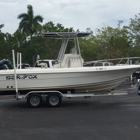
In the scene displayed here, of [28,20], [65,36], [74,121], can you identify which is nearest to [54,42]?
[28,20]

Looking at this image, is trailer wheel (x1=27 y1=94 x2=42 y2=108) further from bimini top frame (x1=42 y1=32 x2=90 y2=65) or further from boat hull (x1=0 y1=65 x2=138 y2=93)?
bimini top frame (x1=42 y1=32 x2=90 y2=65)

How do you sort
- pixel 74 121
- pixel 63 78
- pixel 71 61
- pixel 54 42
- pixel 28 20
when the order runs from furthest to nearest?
pixel 28 20 → pixel 54 42 → pixel 71 61 → pixel 63 78 → pixel 74 121

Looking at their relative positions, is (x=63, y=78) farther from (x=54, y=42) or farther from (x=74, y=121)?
(x=54, y=42)

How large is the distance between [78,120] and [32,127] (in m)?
1.59

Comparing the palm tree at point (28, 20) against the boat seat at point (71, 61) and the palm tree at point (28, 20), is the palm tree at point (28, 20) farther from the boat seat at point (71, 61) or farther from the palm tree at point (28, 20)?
the boat seat at point (71, 61)

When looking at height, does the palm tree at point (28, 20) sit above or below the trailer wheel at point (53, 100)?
above

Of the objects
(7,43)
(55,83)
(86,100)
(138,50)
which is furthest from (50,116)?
(138,50)

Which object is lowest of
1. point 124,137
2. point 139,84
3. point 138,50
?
point 124,137

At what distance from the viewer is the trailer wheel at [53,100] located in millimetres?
12047

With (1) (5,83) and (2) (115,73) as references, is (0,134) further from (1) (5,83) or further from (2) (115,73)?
(2) (115,73)

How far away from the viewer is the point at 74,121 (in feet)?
30.6

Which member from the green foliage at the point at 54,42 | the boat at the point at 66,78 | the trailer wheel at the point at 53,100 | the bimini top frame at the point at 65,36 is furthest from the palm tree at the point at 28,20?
the trailer wheel at the point at 53,100

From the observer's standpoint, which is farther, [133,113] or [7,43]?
[7,43]

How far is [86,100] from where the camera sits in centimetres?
1412
